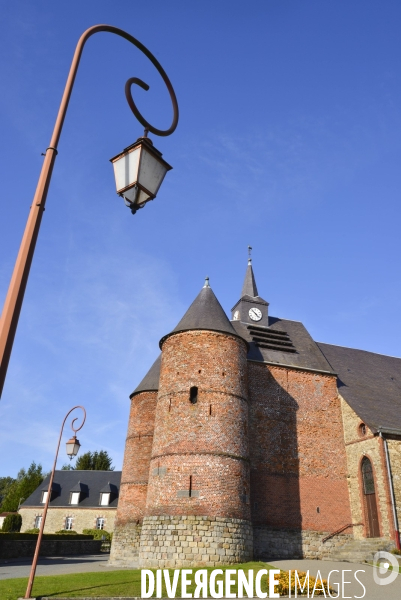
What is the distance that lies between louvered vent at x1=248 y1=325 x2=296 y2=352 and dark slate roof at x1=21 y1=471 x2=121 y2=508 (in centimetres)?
2492

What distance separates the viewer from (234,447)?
695 inches

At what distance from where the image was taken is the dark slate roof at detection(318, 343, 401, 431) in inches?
849

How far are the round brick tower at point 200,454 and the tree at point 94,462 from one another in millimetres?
45825

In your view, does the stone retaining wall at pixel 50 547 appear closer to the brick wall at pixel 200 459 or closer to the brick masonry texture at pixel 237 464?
the brick masonry texture at pixel 237 464

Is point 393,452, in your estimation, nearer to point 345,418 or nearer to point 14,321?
point 345,418

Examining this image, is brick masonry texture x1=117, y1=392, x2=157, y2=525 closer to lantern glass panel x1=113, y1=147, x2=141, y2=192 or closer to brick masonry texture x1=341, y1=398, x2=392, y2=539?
brick masonry texture x1=341, y1=398, x2=392, y2=539

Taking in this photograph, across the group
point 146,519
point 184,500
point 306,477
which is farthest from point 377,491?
point 146,519

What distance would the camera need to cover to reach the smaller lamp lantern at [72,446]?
14.1 metres

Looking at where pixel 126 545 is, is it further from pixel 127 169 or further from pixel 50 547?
pixel 127 169

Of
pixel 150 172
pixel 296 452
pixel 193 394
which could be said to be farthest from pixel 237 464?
pixel 150 172

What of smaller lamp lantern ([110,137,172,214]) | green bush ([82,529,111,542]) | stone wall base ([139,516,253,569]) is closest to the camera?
smaller lamp lantern ([110,137,172,214])

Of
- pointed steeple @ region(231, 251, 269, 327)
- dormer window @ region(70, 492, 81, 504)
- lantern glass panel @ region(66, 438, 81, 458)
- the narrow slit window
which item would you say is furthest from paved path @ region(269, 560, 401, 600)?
dormer window @ region(70, 492, 81, 504)

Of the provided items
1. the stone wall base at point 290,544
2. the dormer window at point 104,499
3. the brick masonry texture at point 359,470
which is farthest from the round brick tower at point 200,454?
the dormer window at point 104,499

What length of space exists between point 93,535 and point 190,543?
83.4ft
